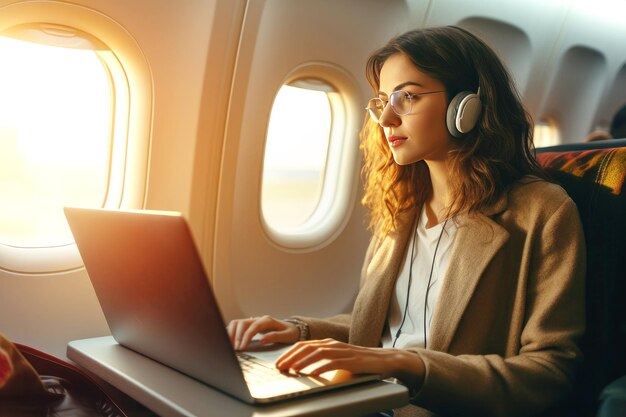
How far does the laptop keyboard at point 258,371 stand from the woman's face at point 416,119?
0.64 meters

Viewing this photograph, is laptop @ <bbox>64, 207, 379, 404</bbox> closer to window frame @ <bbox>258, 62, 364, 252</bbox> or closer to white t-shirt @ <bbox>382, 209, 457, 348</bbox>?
white t-shirt @ <bbox>382, 209, 457, 348</bbox>

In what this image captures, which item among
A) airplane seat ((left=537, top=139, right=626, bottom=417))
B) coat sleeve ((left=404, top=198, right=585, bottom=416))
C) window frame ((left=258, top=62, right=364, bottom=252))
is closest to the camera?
coat sleeve ((left=404, top=198, right=585, bottom=416))

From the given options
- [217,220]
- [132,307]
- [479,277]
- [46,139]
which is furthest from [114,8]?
[479,277]

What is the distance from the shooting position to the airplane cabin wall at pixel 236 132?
2.40 metres

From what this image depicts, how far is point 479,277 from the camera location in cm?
176

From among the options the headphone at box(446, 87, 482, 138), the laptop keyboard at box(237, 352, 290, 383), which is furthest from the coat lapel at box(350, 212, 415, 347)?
the laptop keyboard at box(237, 352, 290, 383)

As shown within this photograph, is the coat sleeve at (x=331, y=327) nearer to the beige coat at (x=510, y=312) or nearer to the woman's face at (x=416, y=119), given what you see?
the beige coat at (x=510, y=312)

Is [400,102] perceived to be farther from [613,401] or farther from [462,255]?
[613,401]

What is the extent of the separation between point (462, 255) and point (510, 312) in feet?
0.58

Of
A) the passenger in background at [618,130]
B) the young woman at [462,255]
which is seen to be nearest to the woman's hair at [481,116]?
the young woman at [462,255]

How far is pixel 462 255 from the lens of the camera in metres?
1.81

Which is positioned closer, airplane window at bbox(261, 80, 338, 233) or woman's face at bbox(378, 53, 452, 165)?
woman's face at bbox(378, 53, 452, 165)

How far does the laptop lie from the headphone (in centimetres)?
→ 71

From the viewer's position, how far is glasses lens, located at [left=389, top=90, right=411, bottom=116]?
6.10ft
